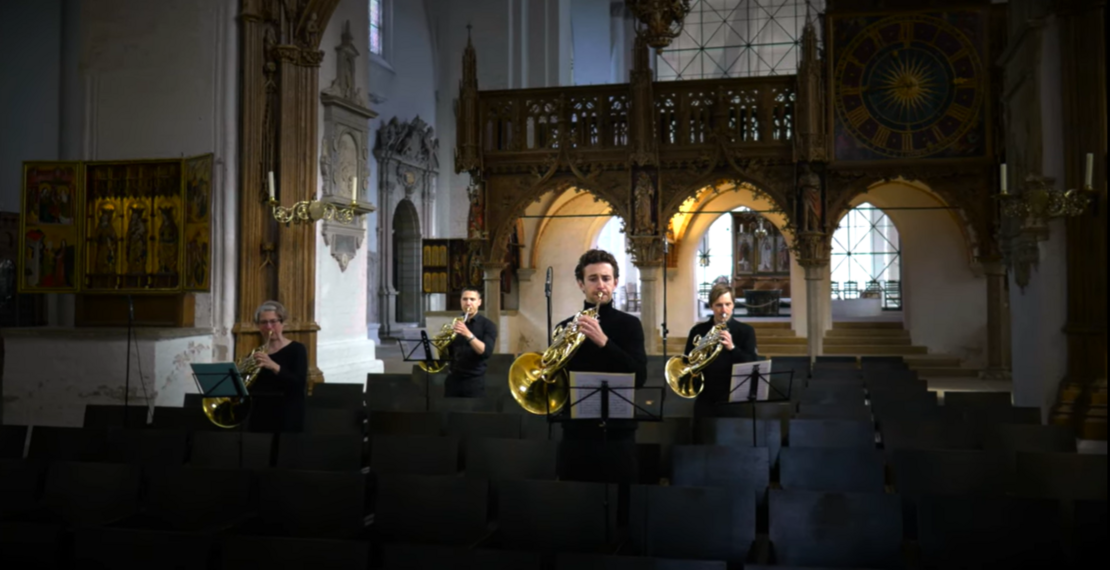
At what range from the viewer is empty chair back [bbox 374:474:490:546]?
14.7 feet

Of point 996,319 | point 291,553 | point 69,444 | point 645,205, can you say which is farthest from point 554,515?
point 996,319

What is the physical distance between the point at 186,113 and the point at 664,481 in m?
7.38

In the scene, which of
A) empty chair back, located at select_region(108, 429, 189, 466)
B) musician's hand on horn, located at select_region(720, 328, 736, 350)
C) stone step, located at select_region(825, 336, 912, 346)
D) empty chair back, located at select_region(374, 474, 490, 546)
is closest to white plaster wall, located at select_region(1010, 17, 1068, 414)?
musician's hand on horn, located at select_region(720, 328, 736, 350)

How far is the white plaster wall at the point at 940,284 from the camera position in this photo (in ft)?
57.8

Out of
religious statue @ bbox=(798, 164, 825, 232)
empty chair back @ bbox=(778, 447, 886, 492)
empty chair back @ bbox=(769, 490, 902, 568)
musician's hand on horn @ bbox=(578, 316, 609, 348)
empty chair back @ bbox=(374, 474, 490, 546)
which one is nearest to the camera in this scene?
musician's hand on horn @ bbox=(578, 316, 609, 348)

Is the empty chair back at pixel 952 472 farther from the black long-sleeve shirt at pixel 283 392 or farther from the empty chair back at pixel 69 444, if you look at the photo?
the empty chair back at pixel 69 444

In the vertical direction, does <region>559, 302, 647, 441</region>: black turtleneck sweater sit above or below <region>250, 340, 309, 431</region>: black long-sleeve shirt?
above

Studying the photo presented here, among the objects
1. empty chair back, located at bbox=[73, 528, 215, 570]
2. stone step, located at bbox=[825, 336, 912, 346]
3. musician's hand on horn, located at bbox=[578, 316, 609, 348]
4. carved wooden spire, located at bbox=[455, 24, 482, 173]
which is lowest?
empty chair back, located at bbox=[73, 528, 215, 570]

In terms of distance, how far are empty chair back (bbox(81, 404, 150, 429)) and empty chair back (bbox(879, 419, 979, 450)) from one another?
18.8 ft

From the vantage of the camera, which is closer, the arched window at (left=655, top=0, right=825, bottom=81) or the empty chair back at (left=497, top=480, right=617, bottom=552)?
the empty chair back at (left=497, top=480, right=617, bottom=552)

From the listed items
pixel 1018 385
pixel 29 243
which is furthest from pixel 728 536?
pixel 29 243

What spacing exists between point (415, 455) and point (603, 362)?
5.96 feet

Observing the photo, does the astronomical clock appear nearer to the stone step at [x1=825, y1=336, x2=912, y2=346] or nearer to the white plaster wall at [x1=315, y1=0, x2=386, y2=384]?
the stone step at [x1=825, y1=336, x2=912, y2=346]

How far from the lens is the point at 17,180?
14570 millimetres
